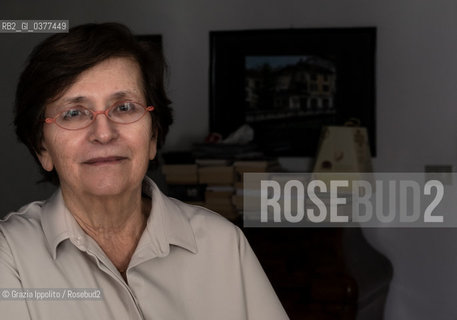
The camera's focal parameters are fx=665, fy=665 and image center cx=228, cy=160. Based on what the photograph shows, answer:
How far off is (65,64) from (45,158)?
0.65ft

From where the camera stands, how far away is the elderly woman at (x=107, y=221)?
112 centimetres

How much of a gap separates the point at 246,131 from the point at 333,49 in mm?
439

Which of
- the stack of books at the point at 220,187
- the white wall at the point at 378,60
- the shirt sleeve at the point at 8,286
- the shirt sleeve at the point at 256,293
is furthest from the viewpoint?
the white wall at the point at 378,60

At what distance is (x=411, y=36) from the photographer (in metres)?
2.40

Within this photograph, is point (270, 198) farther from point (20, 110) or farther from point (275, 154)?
point (20, 110)

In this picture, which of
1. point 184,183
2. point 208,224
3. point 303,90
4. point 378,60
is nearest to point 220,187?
point 184,183

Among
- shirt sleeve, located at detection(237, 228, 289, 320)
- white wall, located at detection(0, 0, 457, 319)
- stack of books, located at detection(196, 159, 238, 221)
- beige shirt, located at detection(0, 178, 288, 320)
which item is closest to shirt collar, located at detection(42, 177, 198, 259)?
beige shirt, located at detection(0, 178, 288, 320)

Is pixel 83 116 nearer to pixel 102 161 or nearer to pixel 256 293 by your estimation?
pixel 102 161

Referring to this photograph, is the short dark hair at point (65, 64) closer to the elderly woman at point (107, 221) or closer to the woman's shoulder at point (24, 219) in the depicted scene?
the elderly woman at point (107, 221)

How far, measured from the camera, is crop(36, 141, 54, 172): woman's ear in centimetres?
121

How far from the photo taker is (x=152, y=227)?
1.24 metres

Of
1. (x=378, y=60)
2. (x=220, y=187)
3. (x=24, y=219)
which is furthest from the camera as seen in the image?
(x=378, y=60)

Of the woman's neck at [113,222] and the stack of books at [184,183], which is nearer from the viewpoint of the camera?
the woman's neck at [113,222]

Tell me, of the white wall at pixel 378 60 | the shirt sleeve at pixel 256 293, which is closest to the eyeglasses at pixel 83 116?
the shirt sleeve at pixel 256 293
